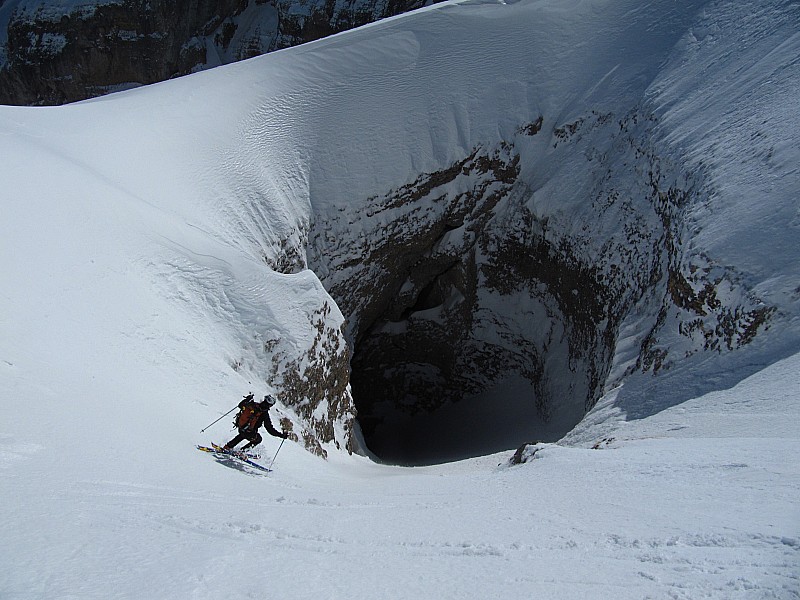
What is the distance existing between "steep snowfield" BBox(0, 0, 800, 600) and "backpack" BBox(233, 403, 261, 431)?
0.62m

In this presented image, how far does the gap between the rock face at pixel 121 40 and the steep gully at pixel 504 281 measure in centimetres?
1842

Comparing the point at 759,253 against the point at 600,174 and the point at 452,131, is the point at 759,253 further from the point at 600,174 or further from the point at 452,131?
the point at 452,131

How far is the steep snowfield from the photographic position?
168 inches

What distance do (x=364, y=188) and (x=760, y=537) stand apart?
631 inches

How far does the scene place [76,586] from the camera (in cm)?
360

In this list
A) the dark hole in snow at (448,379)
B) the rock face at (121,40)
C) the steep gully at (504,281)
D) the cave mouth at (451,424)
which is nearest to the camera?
the steep gully at (504,281)

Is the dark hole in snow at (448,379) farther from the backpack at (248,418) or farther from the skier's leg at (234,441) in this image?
the skier's leg at (234,441)

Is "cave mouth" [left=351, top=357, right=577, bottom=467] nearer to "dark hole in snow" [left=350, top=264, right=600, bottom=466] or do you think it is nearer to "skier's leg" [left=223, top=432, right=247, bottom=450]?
"dark hole in snow" [left=350, top=264, right=600, bottom=466]

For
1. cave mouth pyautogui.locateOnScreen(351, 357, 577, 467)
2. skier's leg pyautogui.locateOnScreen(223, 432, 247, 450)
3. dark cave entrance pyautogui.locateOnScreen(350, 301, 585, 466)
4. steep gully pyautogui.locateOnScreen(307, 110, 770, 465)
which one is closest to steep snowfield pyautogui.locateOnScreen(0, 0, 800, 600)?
skier's leg pyautogui.locateOnScreen(223, 432, 247, 450)

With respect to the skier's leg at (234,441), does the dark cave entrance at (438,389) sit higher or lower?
lower

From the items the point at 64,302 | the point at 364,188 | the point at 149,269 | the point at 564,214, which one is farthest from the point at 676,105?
the point at 64,302

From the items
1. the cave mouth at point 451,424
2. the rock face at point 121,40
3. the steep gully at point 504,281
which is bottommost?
the cave mouth at point 451,424

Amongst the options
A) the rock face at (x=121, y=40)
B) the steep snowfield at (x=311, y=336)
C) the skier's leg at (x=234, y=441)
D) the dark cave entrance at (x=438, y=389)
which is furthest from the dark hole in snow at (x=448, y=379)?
the rock face at (x=121, y=40)

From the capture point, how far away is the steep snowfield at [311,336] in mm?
4277
